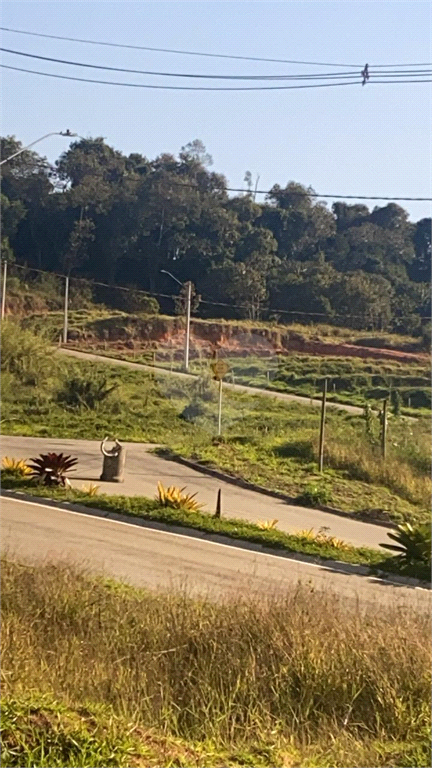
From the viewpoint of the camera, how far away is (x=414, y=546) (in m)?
12.4

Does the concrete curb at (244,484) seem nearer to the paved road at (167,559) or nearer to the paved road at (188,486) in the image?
the paved road at (188,486)

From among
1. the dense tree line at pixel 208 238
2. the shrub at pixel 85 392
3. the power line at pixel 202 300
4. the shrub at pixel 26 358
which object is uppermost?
the dense tree line at pixel 208 238

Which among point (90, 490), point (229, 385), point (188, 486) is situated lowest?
point (188, 486)

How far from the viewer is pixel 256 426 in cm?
2800

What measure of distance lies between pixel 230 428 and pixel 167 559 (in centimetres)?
1639

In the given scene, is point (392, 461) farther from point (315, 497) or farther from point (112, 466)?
point (112, 466)

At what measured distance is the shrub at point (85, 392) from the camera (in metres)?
30.8

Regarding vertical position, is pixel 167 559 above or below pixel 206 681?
below

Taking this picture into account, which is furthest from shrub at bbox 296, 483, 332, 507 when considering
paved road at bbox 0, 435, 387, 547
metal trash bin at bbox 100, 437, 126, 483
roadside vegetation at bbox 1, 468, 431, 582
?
metal trash bin at bbox 100, 437, 126, 483

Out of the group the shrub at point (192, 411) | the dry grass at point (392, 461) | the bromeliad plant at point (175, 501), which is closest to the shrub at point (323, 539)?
the bromeliad plant at point (175, 501)

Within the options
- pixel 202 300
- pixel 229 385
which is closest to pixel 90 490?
pixel 229 385

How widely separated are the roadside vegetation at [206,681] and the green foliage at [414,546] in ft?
14.9

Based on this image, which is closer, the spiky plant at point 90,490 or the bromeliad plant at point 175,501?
the bromeliad plant at point 175,501

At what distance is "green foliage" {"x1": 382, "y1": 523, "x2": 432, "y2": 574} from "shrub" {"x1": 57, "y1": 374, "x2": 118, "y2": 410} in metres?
19.1
